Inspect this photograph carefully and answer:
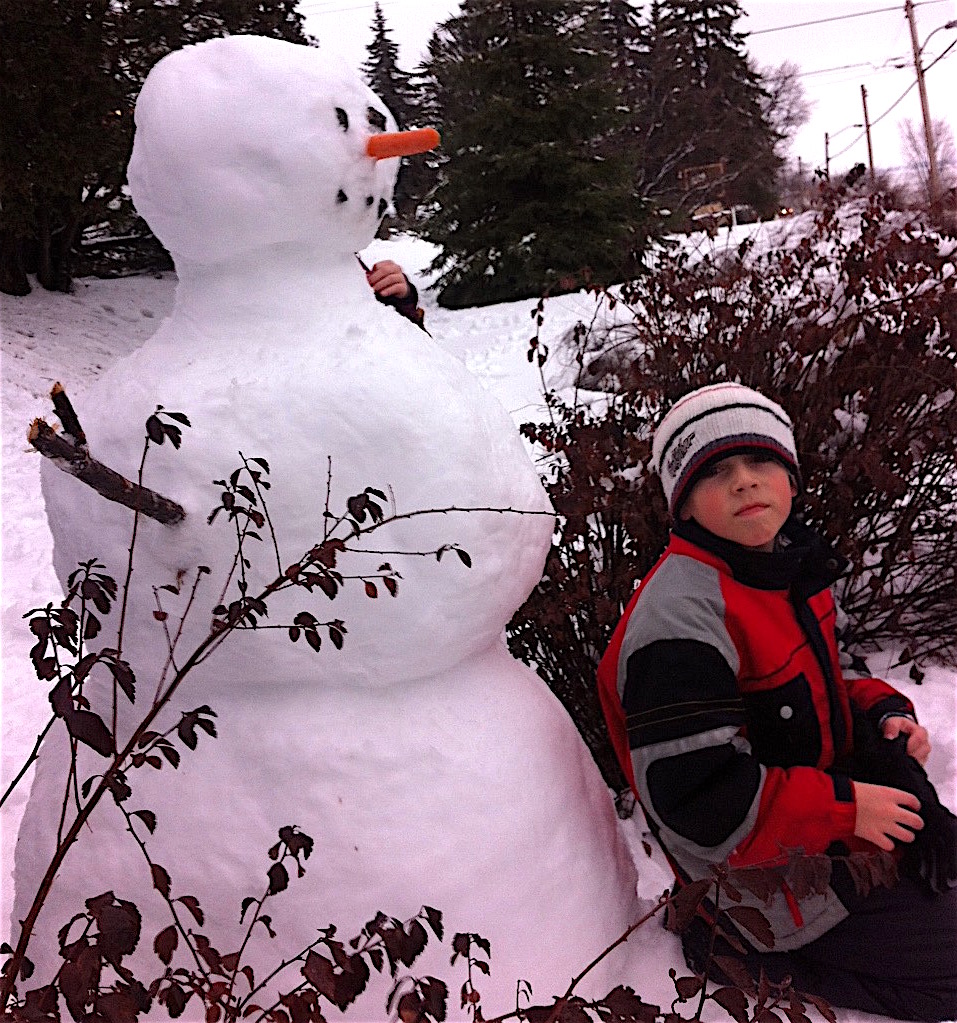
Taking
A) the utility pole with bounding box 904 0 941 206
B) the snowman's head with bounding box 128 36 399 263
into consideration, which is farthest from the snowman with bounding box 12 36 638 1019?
the utility pole with bounding box 904 0 941 206

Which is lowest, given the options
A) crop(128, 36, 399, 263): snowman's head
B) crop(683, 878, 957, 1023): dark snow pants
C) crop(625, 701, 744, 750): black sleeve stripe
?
crop(683, 878, 957, 1023): dark snow pants

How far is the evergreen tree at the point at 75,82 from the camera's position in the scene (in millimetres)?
5285

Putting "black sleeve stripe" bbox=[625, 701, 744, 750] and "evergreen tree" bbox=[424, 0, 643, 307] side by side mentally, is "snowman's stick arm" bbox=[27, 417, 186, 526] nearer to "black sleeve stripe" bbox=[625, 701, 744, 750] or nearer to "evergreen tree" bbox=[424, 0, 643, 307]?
"black sleeve stripe" bbox=[625, 701, 744, 750]

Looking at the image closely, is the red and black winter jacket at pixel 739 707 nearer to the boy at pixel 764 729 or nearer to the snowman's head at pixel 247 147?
the boy at pixel 764 729

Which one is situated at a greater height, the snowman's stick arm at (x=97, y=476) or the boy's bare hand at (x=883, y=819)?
the snowman's stick arm at (x=97, y=476)

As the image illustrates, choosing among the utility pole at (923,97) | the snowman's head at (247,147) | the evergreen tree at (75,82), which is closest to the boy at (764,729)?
the snowman's head at (247,147)

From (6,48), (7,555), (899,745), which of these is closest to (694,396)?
(899,745)

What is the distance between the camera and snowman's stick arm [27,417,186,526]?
0.79m

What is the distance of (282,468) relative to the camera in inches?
44.3

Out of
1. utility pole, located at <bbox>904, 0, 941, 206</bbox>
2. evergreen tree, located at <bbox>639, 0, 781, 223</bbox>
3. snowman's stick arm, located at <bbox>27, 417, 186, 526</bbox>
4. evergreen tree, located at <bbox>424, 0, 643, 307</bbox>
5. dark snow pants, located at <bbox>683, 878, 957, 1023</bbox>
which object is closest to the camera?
snowman's stick arm, located at <bbox>27, 417, 186, 526</bbox>

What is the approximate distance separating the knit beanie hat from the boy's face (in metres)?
0.02

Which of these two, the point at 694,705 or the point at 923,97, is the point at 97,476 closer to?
the point at 694,705

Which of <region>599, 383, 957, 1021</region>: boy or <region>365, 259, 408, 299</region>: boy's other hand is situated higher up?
<region>365, 259, 408, 299</region>: boy's other hand

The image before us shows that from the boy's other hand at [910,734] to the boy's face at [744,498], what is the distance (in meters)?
0.45
